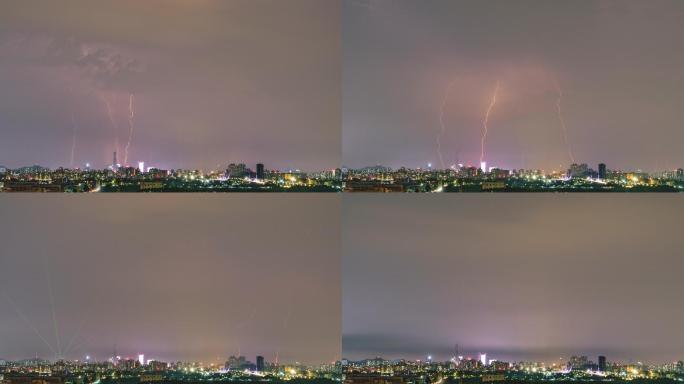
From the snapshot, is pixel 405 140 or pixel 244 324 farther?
pixel 244 324

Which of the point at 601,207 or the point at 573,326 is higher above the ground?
the point at 601,207

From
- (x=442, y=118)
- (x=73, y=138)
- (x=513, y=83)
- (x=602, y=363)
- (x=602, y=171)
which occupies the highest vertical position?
(x=513, y=83)

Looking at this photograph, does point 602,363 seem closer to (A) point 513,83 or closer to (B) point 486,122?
(B) point 486,122

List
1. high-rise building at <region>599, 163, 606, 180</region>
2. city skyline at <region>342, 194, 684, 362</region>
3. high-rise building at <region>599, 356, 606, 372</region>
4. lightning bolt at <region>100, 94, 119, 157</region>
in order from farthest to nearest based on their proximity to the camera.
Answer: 1. high-rise building at <region>599, 356, 606, 372</region>
2. lightning bolt at <region>100, 94, 119, 157</region>
3. city skyline at <region>342, 194, 684, 362</region>
4. high-rise building at <region>599, 163, 606, 180</region>

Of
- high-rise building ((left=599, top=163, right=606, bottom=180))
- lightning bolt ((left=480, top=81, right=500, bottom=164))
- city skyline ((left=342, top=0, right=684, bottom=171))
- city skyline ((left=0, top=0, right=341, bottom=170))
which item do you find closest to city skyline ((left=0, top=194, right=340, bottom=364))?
city skyline ((left=0, top=0, right=341, bottom=170))

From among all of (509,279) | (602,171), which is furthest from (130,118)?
(602,171)

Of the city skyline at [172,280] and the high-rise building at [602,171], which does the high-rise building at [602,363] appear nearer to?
the high-rise building at [602,171]

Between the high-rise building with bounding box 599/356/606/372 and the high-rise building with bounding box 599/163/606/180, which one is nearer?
the high-rise building with bounding box 599/163/606/180

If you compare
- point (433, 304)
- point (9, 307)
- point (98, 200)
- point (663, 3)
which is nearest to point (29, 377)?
point (9, 307)

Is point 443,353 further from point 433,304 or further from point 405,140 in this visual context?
point 405,140

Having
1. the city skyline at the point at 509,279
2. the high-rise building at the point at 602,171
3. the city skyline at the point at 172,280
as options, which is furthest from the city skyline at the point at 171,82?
the high-rise building at the point at 602,171

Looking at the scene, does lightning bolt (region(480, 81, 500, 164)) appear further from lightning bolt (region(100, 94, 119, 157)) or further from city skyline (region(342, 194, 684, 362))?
lightning bolt (region(100, 94, 119, 157))
